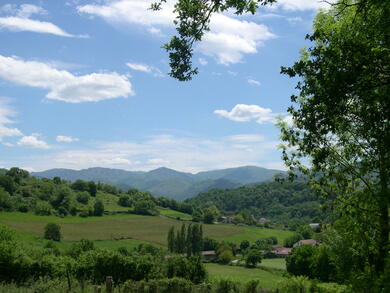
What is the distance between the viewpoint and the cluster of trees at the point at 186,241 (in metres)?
90.9

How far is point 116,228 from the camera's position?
109062 millimetres

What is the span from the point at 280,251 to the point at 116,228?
5030cm

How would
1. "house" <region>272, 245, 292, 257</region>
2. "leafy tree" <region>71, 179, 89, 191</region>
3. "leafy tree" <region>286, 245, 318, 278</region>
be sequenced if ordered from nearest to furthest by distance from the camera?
1. "leafy tree" <region>286, 245, 318, 278</region>
2. "house" <region>272, 245, 292, 257</region>
3. "leafy tree" <region>71, 179, 89, 191</region>

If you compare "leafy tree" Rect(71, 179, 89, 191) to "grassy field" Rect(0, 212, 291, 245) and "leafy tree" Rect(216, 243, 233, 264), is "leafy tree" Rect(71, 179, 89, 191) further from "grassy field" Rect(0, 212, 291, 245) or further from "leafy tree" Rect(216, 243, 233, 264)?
"leafy tree" Rect(216, 243, 233, 264)

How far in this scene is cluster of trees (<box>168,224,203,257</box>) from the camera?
90875 mm

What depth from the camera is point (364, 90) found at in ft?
24.3

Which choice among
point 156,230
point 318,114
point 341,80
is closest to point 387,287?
point 318,114

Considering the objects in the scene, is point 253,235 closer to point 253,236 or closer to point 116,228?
point 253,236

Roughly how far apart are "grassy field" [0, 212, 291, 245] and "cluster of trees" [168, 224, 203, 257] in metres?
7.74

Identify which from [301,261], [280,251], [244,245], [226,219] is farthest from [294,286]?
[226,219]

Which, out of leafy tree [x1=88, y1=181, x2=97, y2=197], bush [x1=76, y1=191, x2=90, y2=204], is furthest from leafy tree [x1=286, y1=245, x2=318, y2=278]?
leafy tree [x1=88, y1=181, x2=97, y2=197]

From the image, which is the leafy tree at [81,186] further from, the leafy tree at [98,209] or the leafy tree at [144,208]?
the leafy tree at [98,209]

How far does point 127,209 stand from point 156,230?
117ft

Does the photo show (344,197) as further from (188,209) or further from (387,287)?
(188,209)
